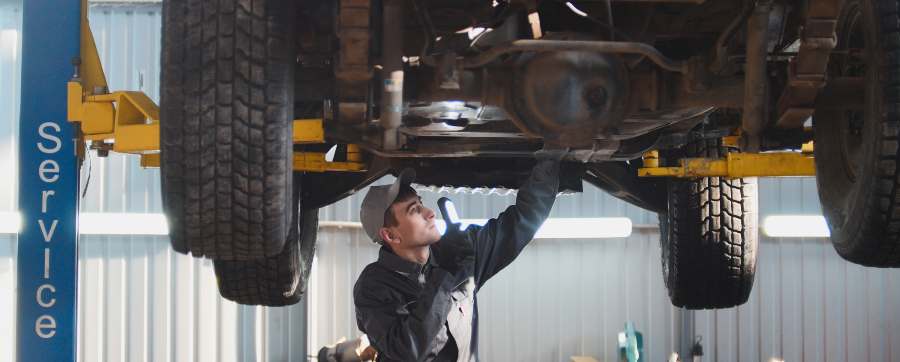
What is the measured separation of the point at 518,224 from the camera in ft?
10.7

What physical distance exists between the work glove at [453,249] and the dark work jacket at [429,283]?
0.02 m

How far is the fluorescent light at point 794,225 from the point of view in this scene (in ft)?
31.1

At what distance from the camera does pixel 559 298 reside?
964 centimetres

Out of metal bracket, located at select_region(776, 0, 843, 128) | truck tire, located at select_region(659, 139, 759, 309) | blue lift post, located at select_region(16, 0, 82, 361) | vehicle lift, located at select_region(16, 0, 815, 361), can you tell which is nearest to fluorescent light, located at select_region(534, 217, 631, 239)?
truck tire, located at select_region(659, 139, 759, 309)

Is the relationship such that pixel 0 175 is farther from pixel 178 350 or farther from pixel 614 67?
pixel 614 67

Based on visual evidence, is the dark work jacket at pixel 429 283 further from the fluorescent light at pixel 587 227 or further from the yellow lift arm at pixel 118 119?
the fluorescent light at pixel 587 227

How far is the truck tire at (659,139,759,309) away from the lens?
13.3 ft

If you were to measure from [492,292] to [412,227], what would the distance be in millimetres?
6422

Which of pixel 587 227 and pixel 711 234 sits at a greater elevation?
pixel 711 234

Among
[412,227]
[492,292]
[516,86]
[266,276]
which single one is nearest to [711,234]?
[412,227]

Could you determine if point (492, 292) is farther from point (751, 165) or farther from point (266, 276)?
point (751, 165)

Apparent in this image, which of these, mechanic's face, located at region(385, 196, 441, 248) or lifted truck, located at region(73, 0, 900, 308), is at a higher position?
lifted truck, located at region(73, 0, 900, 308)

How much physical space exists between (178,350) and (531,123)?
680 cm

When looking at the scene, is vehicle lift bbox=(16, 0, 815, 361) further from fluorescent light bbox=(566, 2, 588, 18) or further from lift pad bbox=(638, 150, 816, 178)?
fluorescent light bbox=(566, 2, 588, 18)
